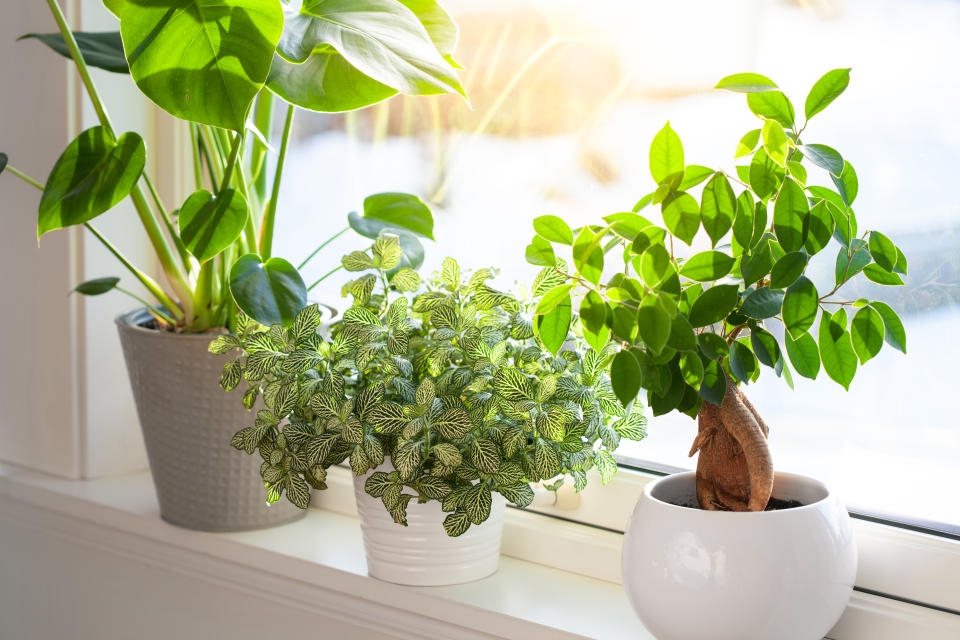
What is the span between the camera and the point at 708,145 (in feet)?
3.18

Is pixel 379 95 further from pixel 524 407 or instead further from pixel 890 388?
pixel 890 388

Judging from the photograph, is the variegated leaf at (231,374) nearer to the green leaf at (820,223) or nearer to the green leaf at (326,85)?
the green leaf at (326,85)

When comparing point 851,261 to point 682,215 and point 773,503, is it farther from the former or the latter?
point 773,503

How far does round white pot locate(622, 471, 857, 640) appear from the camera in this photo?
2.35 ft

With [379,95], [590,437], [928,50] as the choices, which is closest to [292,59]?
[379,95]

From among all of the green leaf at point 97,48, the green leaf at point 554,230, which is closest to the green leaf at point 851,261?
the green leaf at point 554,230

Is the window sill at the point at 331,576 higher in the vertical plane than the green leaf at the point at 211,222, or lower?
lower

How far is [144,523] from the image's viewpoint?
1217mm

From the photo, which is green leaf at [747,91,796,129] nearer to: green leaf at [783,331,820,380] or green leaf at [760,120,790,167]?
green leaf at [760,120,790,167]

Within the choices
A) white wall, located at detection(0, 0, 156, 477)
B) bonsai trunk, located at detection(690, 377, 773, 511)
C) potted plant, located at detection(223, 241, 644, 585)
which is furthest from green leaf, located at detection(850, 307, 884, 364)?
white wall, located at detection(0, 0, 156, 477)

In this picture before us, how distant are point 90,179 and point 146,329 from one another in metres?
0.25

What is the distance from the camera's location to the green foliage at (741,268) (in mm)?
661

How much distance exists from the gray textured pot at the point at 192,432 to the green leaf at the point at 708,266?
613 millimetres

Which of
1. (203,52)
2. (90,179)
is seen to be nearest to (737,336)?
(203,52)
